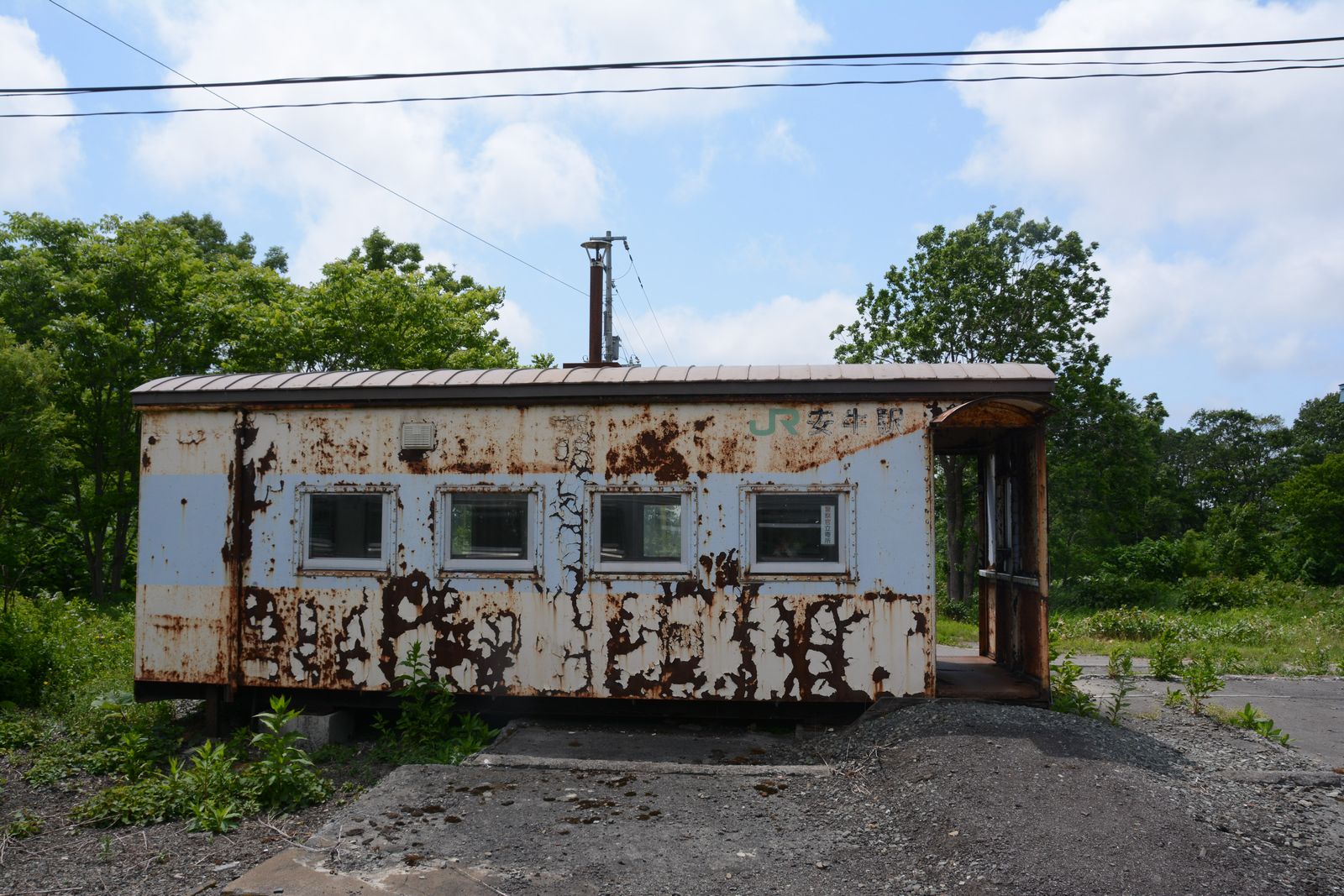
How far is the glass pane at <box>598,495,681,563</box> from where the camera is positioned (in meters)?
7.91

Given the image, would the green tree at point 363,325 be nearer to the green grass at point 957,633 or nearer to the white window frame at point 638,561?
the green grass at point 957,633

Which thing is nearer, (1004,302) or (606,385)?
(606,385)

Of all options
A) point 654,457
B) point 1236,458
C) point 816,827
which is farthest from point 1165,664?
point 1236,458

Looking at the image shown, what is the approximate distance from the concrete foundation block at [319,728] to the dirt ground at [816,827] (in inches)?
67.6

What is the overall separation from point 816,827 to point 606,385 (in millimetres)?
3888

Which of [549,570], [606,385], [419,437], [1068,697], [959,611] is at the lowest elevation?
→ [959,611]

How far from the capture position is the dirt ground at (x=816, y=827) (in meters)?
4.76

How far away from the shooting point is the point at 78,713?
9141 millimetres

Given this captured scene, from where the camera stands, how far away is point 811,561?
7.76 metres

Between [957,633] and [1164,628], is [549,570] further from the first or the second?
[1164,628]

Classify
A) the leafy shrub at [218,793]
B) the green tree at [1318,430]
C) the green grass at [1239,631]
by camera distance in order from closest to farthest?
the leafy shrub at [218,793], the green grass at [1239,631], the green tree at [1318,430]

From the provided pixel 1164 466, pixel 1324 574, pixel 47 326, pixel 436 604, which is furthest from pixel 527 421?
pixel 1164 466

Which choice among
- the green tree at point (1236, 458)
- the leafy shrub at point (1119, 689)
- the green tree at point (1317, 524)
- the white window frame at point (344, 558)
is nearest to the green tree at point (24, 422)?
the white window frame at point (344, 558)

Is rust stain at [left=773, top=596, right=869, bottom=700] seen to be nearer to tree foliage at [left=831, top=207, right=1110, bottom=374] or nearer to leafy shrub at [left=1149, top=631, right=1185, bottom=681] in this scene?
leafy shrub at [left=1149, top=631, right=1185, bottom=681]
